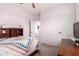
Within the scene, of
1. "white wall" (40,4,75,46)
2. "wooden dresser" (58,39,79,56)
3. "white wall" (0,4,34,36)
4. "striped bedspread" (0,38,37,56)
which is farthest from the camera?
"white wall" (40,4,75,46)

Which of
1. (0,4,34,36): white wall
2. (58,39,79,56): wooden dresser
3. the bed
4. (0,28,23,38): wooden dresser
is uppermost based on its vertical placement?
(0,4,34,36): white wall

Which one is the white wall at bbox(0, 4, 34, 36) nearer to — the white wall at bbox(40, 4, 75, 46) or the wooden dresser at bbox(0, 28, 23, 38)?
the wooden dresser at bbox(0, 28, 23, 38)

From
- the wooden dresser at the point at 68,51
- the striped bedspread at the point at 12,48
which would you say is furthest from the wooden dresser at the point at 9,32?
the wooden dresser at the point at 68,51

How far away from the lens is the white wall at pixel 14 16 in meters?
3.94

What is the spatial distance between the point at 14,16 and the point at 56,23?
214 cm

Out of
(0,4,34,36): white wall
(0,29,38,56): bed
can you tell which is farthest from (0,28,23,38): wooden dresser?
(0,29,38,56): bed

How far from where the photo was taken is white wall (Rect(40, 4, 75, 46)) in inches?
165

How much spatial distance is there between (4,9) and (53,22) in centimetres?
258

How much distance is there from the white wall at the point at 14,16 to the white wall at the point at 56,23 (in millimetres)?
1117

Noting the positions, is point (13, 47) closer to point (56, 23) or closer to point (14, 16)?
point (14, 16)

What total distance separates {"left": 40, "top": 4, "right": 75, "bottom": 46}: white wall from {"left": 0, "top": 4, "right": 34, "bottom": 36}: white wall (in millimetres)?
1117

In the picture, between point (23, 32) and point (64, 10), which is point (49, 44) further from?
point (64, 10)

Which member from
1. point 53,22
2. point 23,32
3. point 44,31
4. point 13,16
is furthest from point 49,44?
point 13,16

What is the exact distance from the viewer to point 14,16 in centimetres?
436
